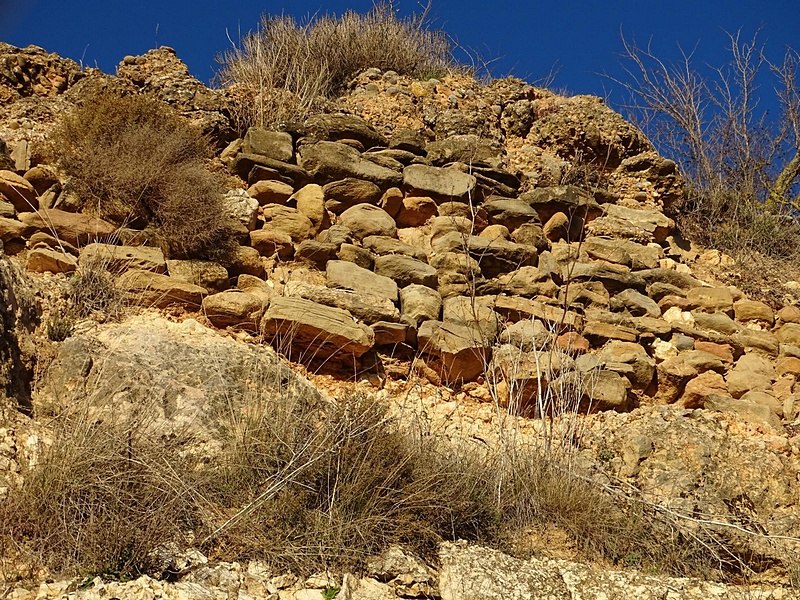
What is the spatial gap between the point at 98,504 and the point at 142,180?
2.86 m

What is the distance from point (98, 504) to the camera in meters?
3.49

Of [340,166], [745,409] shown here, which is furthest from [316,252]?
[745,409]

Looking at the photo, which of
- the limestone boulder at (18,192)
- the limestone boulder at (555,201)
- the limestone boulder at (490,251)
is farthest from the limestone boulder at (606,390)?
the limestone boulder at (18,192)

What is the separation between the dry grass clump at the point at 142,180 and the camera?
5.65m

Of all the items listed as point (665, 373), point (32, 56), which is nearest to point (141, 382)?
point (665, 373)

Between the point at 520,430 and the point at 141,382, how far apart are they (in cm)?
222

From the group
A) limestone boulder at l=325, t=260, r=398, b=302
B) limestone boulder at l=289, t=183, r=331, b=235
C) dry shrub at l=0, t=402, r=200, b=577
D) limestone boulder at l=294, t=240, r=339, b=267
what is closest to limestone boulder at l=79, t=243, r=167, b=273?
limestone boulder at l=294, t=240, r=339, b=267

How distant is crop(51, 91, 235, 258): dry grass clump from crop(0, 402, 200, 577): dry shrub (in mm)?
1980

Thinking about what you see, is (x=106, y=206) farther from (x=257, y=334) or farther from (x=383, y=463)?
(x=383, y=463)

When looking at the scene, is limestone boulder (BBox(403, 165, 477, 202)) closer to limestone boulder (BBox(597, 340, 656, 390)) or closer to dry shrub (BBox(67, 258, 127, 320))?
limestone boulder (BBox(597, 340, 656, 390))

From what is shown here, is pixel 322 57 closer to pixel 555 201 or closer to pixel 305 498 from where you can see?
pixel 555 201

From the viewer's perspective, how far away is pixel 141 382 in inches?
174

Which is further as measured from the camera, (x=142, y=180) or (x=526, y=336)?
(x=142, y=180)

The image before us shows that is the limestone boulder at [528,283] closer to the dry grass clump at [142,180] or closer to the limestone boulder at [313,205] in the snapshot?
the limestone boulder at [313,205]
